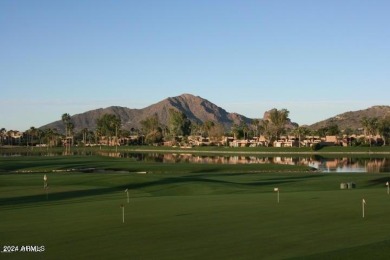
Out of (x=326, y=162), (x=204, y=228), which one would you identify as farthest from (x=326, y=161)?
(x=204, y=228)

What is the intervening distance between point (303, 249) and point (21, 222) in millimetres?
13644

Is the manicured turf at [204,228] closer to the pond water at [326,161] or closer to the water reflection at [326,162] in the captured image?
the pond water at [326,161]

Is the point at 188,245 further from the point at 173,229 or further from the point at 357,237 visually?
the point at 357,237

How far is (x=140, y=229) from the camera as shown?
21172 mm

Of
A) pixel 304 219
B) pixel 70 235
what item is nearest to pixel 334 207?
pixel 304 219

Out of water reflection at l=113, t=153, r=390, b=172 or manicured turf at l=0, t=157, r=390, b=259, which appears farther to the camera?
water reflection at l=113, t=153, r=390, b=172

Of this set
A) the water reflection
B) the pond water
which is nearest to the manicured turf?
the pond water

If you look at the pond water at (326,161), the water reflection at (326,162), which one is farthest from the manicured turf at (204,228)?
the water reflection at (326,162)

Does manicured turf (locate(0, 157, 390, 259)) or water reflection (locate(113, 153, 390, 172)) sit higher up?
manicured turf (locate(0, 157, 390, 259))

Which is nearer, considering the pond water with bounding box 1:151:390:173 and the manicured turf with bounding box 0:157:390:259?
the manicured turf with bounding box 0:157:390:259

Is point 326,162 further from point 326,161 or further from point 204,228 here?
point 204,228

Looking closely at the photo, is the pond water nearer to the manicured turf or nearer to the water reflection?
the water reflection

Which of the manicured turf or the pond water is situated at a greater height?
the manicured turf

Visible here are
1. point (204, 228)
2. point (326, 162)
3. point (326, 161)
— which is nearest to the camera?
point (204, 228)
